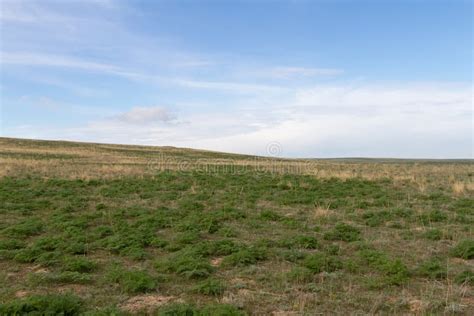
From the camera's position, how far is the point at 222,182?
68.2ft

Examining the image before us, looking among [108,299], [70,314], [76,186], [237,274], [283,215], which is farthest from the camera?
[76,186]

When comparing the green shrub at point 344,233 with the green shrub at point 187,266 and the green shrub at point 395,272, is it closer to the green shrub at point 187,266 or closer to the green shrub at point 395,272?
the green shrub at point 395,272

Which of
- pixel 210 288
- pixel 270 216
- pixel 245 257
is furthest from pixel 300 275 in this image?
pixel 270 216

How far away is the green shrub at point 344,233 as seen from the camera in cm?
919

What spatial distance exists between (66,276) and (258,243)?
12.9ft

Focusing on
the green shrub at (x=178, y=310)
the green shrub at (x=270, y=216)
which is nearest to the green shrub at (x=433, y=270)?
the green shrub at (x=178, y=310)

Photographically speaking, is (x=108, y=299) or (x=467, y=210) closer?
(x=108, y=299)

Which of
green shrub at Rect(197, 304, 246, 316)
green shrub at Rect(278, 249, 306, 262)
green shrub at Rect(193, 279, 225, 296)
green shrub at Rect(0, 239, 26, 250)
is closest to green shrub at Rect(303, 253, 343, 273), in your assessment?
green shrub at Rect(278, 249, 306, 262)

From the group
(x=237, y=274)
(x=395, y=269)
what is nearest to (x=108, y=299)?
(x=237, y=274)

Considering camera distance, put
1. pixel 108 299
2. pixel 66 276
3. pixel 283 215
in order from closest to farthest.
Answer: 1. pixel 108 299
2. pixel 66 276
3. pixel 283 215

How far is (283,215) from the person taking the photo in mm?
12070

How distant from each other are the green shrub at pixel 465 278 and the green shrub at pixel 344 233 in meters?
2.74

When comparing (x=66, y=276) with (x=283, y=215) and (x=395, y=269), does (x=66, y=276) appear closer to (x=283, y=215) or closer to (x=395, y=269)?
(x=395, y=269)

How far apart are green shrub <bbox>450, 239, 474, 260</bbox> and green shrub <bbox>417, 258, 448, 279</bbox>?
3.25ft
